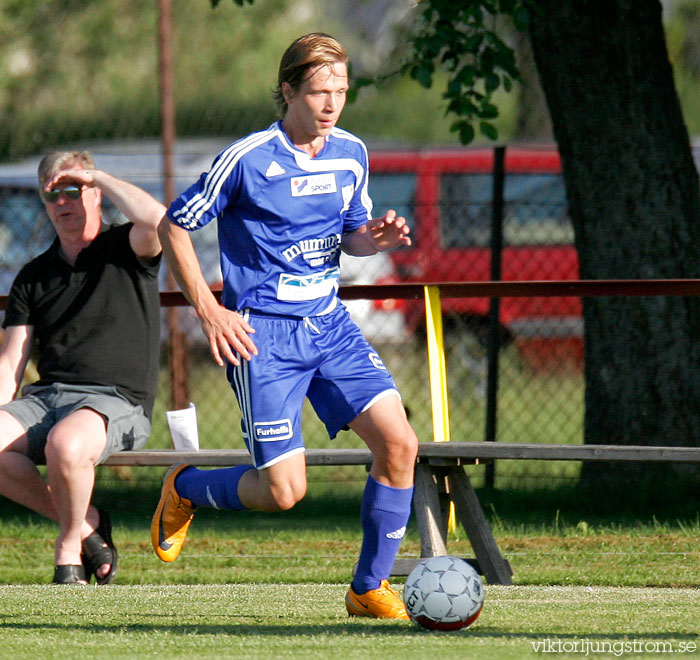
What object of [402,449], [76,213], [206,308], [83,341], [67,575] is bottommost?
[67,575]

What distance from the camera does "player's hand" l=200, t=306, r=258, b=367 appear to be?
4.19m

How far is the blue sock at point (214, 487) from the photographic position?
4605 millimetres

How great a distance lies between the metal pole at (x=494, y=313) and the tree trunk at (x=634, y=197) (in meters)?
0.56

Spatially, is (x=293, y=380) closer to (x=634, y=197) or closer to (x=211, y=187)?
(x=211, y=187)

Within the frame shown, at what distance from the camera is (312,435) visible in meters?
9.55

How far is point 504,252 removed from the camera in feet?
30.4

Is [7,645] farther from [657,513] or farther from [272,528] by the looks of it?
[657,513]

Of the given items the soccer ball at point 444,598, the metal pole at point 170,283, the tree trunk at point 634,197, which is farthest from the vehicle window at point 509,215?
the soccer ball at point 444,598

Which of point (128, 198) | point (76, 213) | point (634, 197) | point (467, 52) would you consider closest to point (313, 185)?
point (128, 198)

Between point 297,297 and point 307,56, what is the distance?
0.83 m

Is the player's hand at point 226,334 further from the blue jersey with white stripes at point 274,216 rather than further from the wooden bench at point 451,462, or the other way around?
the wooden bench at point 451,462

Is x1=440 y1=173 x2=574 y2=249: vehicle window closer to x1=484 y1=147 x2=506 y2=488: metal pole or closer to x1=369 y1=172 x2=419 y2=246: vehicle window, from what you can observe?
x1=369 y1=172 x2=419 y2=246: vehicle window

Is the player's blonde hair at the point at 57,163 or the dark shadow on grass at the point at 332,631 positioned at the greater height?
the player's blonde hair at the point at 57,163

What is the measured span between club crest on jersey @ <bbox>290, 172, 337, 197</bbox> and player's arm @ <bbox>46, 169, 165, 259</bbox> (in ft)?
4.13
